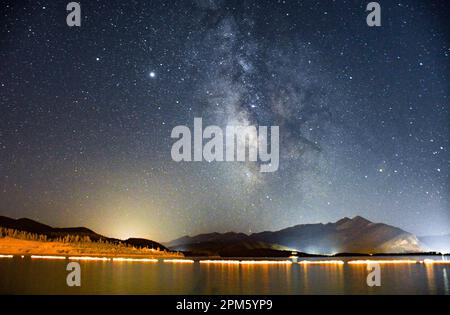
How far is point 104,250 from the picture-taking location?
14125 cm

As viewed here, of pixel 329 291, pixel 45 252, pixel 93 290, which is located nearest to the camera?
pixel 93 290

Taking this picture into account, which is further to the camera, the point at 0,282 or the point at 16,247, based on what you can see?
the point at 16,247

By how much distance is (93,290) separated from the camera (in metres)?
33.8
